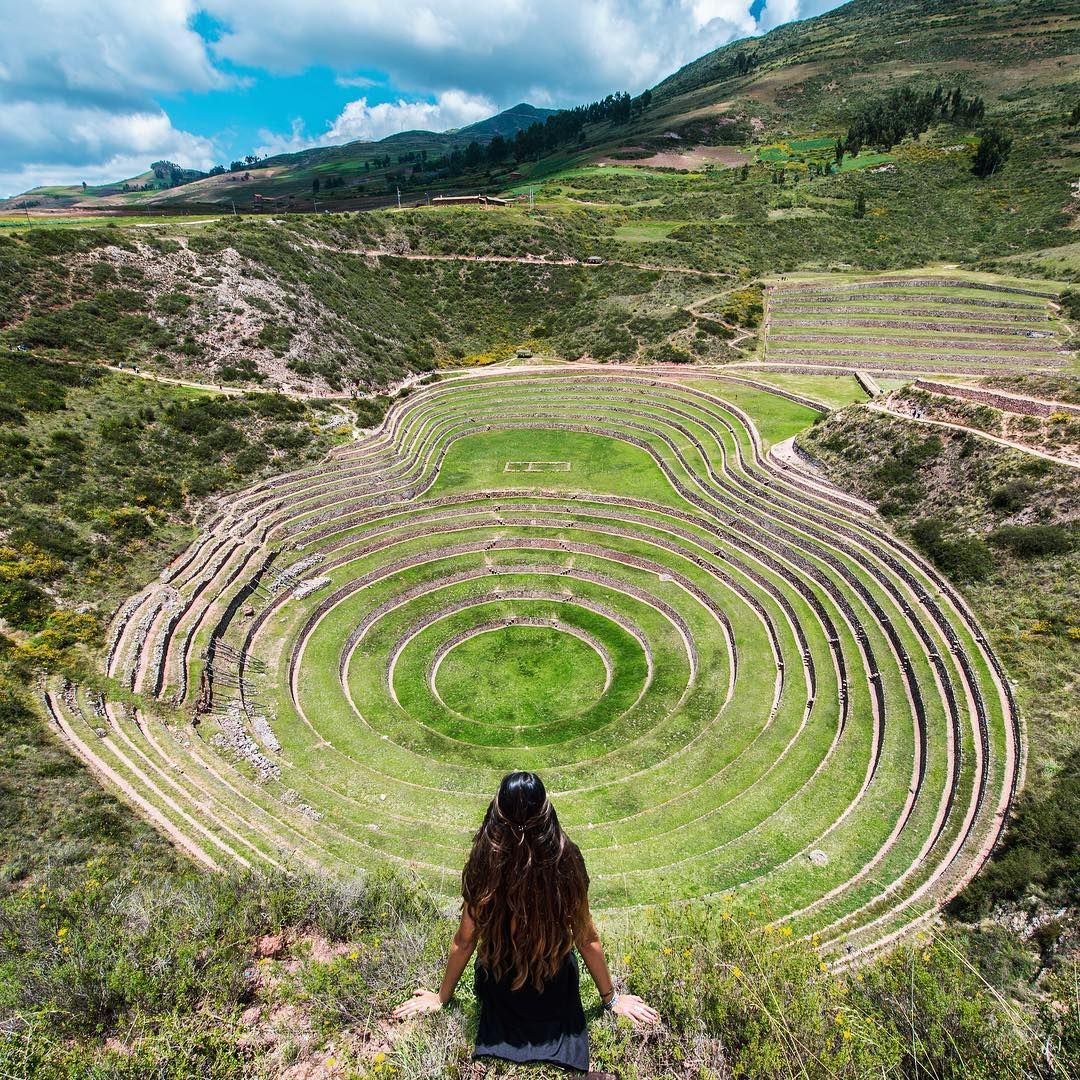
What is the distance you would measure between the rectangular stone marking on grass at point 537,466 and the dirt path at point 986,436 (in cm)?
2226

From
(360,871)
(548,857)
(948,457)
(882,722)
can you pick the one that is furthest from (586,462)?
(548,857)

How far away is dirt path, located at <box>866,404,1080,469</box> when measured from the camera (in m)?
28.9

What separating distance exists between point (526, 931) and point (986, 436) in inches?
1533

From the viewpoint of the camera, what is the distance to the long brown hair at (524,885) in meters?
4.65

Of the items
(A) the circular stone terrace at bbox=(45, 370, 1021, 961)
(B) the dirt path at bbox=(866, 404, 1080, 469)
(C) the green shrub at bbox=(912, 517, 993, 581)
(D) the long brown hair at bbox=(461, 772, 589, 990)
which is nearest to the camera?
(D) the long brown hair at bbox=(461, 772, 589, 990)

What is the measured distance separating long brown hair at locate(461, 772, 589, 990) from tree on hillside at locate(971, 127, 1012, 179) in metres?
124

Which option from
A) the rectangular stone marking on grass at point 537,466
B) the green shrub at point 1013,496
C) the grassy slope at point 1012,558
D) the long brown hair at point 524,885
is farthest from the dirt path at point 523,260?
the long brown hair at point 524,885

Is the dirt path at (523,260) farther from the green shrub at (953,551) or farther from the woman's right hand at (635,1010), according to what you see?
the woman's right hand at (635,1010)

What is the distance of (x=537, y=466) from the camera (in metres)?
45.7

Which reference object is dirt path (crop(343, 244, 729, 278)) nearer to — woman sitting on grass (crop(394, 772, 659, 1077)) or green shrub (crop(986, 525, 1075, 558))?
green shrub (crop(986, 525, 1075, 558))

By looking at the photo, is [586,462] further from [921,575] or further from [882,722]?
[882,722]

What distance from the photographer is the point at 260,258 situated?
2274 inches

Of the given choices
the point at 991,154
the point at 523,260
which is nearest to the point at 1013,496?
the point at 523,260

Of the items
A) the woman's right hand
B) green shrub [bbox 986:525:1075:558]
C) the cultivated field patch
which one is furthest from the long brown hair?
the cultivated field patch
